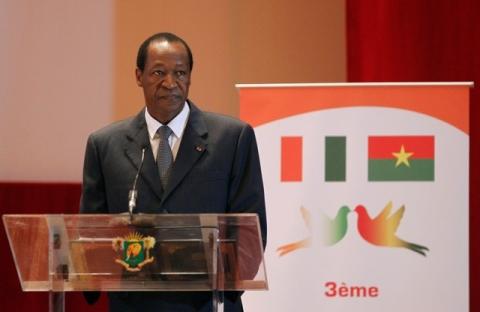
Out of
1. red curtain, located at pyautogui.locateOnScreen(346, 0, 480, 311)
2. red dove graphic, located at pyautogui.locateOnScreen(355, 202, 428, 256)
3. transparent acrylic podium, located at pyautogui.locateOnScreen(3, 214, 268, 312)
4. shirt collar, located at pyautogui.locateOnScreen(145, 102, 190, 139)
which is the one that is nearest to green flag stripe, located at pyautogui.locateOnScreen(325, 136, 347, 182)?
red dove graphic, located at pyautogui.locateOnScreen(355, 202, 428, 256)

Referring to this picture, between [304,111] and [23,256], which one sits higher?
[304,111]

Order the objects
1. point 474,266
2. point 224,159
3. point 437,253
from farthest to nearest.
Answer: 1. point 474,266
2. point 437,253
3. point 224,159

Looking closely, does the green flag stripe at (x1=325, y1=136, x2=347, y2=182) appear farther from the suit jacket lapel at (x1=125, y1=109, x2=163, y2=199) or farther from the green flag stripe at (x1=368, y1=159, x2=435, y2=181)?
the suit jacket lapel at (x1=125, y1=109, x2=163, y2=199)

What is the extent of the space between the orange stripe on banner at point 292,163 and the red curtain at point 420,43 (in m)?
1.14

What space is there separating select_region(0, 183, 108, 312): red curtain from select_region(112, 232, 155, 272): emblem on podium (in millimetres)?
3120

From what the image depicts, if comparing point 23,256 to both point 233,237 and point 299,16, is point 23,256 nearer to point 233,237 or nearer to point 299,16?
point 233,237

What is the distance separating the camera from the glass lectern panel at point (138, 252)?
108 inches

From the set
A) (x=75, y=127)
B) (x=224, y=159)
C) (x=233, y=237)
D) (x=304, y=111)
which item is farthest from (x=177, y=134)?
(x=75, y=127)

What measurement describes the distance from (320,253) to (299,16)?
221cm

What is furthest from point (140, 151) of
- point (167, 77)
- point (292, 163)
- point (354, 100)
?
point (354, 100)

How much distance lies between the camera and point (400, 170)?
14.9 ft

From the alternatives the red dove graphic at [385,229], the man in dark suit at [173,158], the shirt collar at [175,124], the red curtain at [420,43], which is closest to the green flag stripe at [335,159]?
the red dove graphic at [385,229]

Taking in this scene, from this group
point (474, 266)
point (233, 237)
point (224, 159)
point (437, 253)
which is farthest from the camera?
point (474, 266)

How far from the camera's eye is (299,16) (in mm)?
6301
